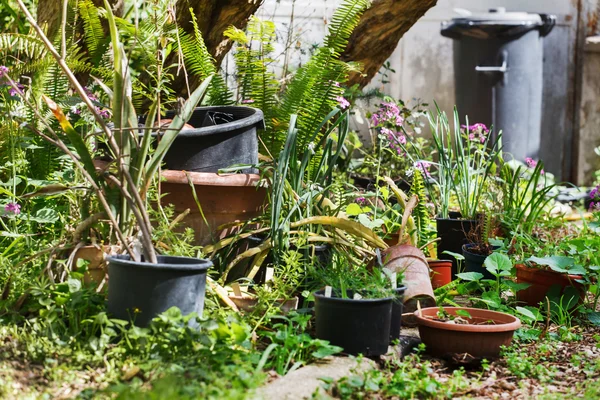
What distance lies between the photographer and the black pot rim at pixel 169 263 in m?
2.13

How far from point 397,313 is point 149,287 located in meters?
0.83

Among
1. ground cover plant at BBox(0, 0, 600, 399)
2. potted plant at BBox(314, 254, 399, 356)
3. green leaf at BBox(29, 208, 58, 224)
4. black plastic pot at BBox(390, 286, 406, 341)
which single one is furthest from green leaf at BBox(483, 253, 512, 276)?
green leaf at BBox(29, 208, 58, 224)

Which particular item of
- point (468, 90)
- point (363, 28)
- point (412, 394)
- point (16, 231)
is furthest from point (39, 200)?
point (468, 90)

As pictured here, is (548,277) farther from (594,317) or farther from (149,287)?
(149,287)

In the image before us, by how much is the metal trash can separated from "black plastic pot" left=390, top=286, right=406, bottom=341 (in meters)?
4.37

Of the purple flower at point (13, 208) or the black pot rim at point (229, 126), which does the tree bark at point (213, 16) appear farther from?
the purple flower at point (13, 208)

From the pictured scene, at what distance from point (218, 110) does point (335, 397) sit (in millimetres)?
1721

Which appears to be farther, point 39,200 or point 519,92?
point 519,92

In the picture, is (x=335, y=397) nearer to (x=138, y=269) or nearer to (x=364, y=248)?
(x=138, y=269)

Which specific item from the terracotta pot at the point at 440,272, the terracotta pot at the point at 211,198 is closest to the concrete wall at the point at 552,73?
the terracotta pot at the point at 440,272

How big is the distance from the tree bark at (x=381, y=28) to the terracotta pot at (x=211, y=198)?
1.50 m

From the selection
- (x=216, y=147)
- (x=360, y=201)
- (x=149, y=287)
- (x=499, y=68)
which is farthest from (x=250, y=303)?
(x=499, y=68)

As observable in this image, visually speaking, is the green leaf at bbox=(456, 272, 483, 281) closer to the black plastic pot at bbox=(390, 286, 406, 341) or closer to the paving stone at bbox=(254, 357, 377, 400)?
the black plastic pot at bbox=(390, 286, 406, 341)

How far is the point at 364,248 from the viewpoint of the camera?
3098 millimetres
